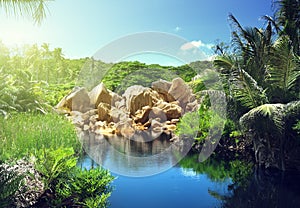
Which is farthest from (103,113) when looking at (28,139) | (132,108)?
(28,139)

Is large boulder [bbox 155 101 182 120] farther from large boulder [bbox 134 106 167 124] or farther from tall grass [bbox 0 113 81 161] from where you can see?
tall grass [bbox 0 113 81 161]

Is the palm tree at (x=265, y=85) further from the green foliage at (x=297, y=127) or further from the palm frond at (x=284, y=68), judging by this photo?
the green foliage at (x=297, y=127)

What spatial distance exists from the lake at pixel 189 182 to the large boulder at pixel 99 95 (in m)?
6.27

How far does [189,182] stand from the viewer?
5711 millimetres

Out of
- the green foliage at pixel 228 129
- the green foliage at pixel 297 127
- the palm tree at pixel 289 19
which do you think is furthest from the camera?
the green foliage at pixel 228 129

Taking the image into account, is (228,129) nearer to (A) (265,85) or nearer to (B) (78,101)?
(A) (265,85)

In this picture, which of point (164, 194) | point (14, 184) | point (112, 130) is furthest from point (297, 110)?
point (112, 130)

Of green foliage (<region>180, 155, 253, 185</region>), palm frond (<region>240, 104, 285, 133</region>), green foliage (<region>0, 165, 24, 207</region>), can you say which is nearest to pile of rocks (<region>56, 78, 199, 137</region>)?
green foliage (<region>180, 155, 253, 185</region>)

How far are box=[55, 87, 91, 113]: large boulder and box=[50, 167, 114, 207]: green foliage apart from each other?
10.1 meters

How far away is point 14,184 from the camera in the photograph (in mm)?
3508

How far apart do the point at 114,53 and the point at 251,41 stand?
3.34 m

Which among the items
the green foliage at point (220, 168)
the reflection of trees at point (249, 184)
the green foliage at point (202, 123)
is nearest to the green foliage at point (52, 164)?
the reflection of trees at point (249, 184)

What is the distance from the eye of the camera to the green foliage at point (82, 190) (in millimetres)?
4137

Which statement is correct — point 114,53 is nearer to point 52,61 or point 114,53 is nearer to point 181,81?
point 181,81
